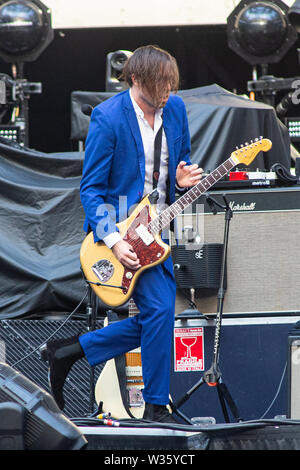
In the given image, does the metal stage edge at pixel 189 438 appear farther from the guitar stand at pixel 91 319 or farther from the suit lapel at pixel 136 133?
the guitar stand at pixel 91 319

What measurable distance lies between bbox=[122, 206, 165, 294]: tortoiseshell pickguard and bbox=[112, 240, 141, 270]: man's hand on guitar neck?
0.03 m

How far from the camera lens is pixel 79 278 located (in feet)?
16.7

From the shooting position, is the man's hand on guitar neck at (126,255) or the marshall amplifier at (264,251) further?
the marshall amplifier at (264,251)

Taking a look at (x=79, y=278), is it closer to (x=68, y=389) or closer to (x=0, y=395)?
→ (x=68, y=389)

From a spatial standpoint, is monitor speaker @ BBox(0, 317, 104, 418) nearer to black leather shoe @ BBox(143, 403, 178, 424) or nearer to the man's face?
black leather shoe @ BBox(143, 403, 178, 424)

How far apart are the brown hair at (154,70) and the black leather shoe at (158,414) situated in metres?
1.37

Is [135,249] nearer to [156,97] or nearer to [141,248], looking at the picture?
[141,248]

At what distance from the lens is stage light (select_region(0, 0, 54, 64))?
298 inches

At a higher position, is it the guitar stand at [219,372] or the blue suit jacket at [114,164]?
the blue suit jacket at [114,164]

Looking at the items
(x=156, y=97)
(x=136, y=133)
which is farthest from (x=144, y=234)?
(x=156, y=97)

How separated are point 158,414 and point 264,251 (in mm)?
1260

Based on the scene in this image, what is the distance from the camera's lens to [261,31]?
24.8 feet

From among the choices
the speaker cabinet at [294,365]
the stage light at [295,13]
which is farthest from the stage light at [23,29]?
the speaker cabinet at [294,365]

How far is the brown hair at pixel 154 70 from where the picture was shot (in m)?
3.57
